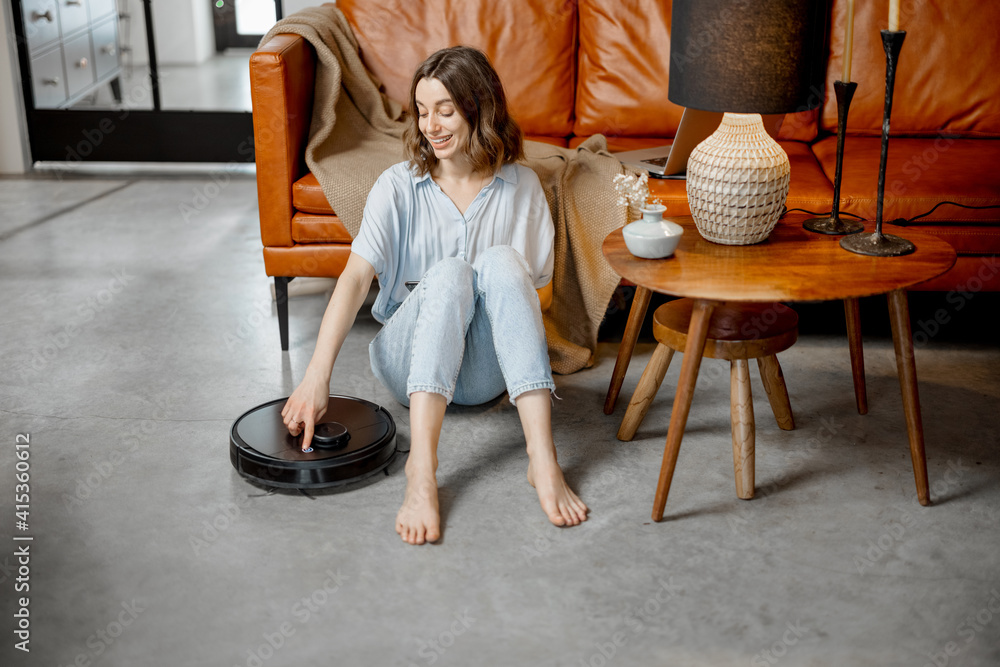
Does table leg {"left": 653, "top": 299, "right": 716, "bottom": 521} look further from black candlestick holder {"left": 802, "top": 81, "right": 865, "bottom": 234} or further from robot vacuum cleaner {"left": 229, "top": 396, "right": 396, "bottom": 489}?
robot vacuum cleaner {"left": 229, "top": 396, "right": 396, "bottom": 489}

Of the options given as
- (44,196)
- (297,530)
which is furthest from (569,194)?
(44,196)

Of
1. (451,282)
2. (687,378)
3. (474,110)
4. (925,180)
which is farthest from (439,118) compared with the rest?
(925,180)

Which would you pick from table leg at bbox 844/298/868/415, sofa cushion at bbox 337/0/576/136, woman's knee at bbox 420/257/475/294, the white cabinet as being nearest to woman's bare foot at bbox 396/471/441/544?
woman's knee at bbox 420/257/475/294

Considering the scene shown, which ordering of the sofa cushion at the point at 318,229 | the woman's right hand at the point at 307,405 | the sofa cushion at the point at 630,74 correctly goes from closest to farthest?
the woman's right hand at the point at 307,405 < the sofa cushion at the point at 318,229 < the sofa cushion at the point at 630,74

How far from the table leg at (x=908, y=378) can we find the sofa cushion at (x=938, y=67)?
1.21 meters

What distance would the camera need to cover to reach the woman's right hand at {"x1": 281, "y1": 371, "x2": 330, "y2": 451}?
5.50ft

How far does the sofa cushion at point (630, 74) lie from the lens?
266 centimetres

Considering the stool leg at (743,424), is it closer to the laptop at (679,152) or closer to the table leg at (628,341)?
the table leg at (628,341)

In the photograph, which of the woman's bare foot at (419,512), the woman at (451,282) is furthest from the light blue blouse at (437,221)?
the woman's bare foot at (419,512)

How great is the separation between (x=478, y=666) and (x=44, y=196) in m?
2.99

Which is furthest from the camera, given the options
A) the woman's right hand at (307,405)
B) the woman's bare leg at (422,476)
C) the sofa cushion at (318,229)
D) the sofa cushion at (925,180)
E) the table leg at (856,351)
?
the sofa cushion at (318,229)

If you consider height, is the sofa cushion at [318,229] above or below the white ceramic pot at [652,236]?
below

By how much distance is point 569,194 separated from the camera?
2.19 metres

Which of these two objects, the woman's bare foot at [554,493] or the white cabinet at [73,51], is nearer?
the woman's bare foot at [554,493]
